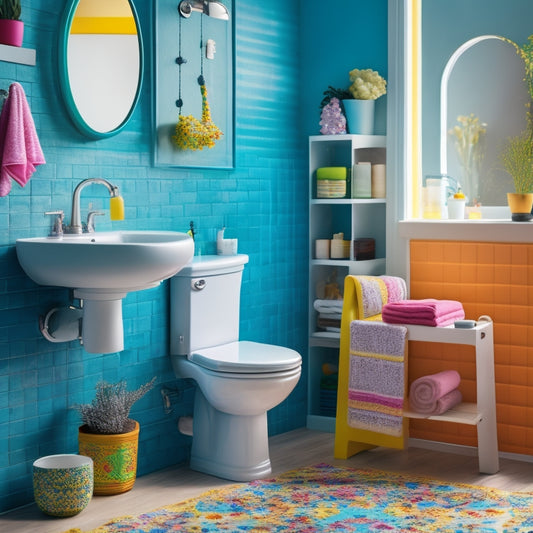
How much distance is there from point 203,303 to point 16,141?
1.12 metres

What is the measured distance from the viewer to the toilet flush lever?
12.2 ft

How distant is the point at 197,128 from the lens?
12.6 ft

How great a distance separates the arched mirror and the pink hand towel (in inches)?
11.1

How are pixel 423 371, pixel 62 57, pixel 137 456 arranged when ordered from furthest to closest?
pixel 423 371 < pixel 137 456 < pixel 62 57

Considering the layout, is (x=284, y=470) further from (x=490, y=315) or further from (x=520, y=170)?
(x=520, y=170)

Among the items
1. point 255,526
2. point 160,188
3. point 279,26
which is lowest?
point 255,526

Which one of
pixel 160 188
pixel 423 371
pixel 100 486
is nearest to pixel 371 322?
pixel 423 371

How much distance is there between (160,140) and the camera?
12.4 ft

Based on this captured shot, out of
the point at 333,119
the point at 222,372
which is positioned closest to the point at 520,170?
the point at 333,119

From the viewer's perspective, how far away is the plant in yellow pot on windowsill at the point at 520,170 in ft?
12.9

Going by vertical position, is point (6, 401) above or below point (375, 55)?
below

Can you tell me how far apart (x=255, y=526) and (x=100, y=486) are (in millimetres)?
693

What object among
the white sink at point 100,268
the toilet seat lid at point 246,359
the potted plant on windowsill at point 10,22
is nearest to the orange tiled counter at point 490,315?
the toilet seat lid at point 246,359

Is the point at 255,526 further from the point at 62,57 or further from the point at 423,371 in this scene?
the point at 62,57
